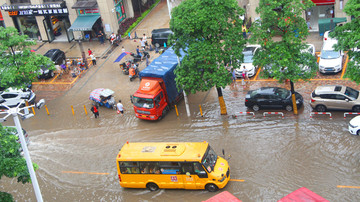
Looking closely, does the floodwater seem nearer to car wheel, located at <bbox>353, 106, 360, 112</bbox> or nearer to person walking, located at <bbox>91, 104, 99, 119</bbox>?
person walking, located at <bbox>91, 104, 99, 119</bbox>

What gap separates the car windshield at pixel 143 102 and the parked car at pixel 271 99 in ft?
23.1

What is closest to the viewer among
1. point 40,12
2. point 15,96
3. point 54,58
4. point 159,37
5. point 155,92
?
point 155,92

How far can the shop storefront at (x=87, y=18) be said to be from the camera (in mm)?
45312

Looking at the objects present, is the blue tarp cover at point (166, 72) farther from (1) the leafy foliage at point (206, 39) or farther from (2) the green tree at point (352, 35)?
(2) the green tree at point (352, 35)

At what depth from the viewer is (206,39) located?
2792cm

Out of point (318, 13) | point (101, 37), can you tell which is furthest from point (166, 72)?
point (318, 13)

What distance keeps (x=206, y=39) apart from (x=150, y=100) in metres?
6.37

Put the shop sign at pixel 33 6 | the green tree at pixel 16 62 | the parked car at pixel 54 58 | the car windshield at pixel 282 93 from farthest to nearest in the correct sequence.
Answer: the shop sign at pixel 33 6
the parked car at pixel 54 58
the green tree at pixel 16 62
the car windshield at pixel 282 93

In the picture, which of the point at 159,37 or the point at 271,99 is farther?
the point at 159,37

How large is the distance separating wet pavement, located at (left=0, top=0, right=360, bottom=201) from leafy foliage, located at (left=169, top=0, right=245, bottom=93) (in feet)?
12.1

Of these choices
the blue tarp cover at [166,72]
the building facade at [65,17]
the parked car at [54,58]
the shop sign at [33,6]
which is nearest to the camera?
the blue tarp cover at [166,72]

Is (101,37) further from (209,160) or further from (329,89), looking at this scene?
(209,160)

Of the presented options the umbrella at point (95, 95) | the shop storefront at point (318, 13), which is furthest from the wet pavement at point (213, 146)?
the shop storefront at point (318, 13)

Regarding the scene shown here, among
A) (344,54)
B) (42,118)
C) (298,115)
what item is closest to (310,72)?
(298,115)
